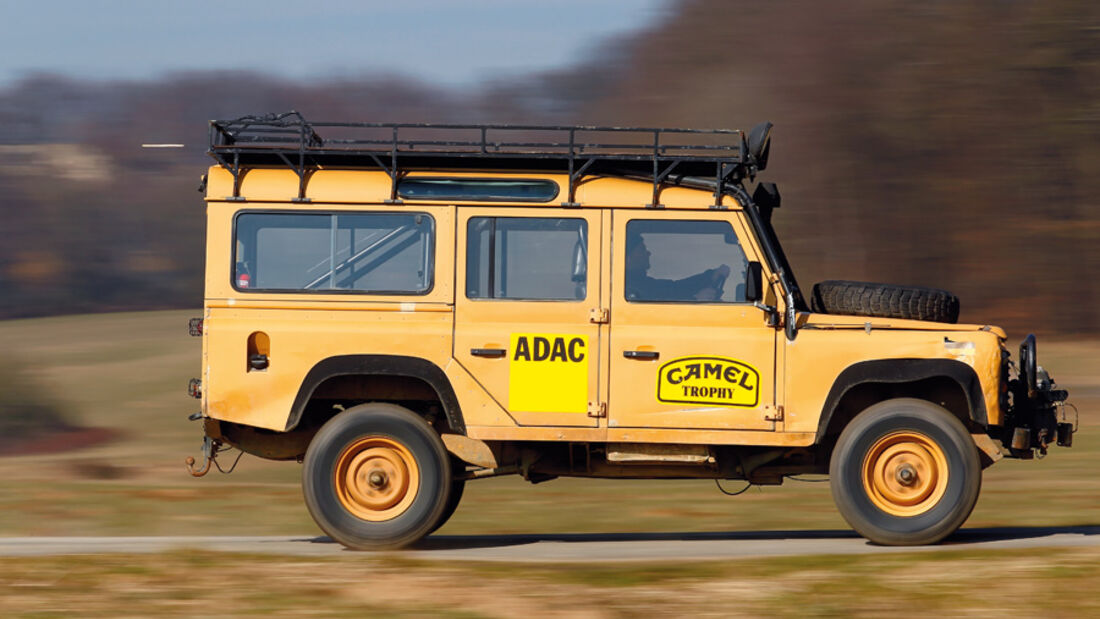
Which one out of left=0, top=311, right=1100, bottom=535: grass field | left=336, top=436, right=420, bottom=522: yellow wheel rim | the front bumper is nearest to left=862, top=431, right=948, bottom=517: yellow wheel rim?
the front bumper

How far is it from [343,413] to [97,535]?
11.2 feet

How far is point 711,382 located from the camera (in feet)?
27.4

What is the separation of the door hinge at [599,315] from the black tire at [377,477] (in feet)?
4.09

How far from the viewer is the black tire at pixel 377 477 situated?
8508mm

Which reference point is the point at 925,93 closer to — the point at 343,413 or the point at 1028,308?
the point at 1028,308

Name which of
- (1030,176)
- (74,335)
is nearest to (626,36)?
(1030,176)

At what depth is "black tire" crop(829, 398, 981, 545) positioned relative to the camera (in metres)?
8.30

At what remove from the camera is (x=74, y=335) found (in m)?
39.1

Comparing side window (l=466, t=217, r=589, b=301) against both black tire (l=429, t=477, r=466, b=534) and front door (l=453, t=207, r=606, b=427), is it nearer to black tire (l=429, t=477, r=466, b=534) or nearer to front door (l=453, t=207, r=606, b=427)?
front door (l=453, t=207, r=606, b=427)

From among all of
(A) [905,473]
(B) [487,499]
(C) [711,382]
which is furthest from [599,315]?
(B) [487,499]

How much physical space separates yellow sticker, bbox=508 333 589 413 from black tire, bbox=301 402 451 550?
670 mm

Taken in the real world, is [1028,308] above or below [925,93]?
below

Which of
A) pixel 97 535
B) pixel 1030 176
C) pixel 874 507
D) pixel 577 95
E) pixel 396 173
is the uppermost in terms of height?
pixel 577 95

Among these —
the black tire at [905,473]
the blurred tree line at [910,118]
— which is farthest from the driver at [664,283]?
the blurred tree line at [910,118]
